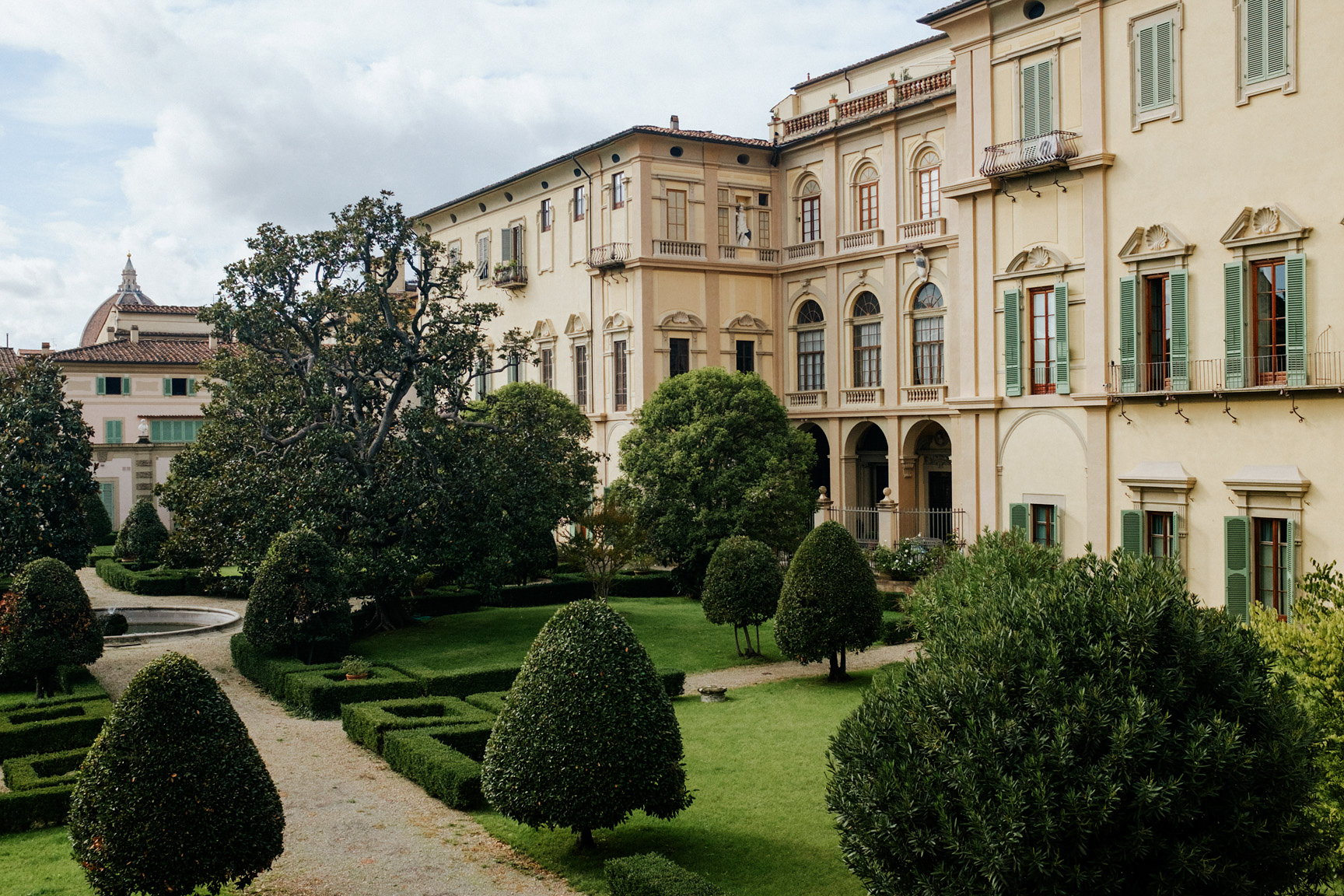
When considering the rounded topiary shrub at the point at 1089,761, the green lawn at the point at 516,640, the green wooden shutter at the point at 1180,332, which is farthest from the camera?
the green lawn at the point at 516,640

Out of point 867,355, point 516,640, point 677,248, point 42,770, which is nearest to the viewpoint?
point 42,770

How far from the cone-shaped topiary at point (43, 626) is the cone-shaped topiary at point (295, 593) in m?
2.97

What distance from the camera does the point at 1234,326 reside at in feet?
68.5

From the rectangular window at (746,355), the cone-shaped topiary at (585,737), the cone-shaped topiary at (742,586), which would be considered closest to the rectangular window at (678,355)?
the rectangular window at (746,355)

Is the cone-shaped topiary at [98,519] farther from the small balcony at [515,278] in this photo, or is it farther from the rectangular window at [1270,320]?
the rectangular window at [1270,320]

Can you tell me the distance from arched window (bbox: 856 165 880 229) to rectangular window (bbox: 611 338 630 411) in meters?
9.66

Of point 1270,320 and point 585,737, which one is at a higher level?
point 1270,320

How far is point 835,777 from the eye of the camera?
8820 mm

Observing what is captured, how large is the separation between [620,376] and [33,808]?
97.0 feet

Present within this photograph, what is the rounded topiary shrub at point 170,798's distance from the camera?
9.71m

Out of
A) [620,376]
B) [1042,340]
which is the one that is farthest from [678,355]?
[1042,340]

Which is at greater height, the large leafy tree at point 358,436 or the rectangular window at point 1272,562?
the large leafy tree at point 358,436

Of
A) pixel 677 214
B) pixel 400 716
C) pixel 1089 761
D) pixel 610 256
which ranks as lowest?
pixel 400 716

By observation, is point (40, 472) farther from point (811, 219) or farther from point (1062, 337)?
point (811, 219)
